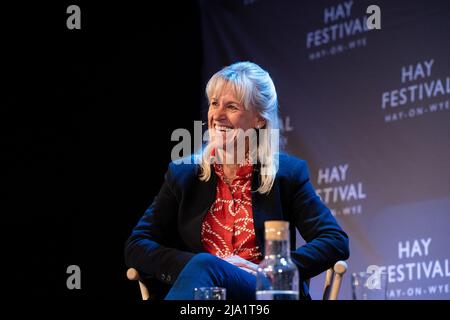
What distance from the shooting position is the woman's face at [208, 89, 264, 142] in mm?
2633

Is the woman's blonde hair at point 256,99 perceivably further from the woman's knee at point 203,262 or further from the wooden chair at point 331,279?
the woman's knee at point 203,262

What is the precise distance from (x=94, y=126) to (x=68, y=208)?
0.50 m

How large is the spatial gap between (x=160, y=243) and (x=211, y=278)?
63 centimetres

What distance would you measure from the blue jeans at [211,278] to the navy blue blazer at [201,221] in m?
0.28

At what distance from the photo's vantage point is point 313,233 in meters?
2.52

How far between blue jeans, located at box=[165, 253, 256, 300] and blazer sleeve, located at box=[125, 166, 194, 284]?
259mm

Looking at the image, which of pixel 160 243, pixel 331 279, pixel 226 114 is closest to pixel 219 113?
pixel 226 114

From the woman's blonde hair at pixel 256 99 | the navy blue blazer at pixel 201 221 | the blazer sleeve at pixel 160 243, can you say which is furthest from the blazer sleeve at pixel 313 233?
the blazer sleeve at pixel 160 243

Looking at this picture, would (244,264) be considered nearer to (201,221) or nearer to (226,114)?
(201,221)

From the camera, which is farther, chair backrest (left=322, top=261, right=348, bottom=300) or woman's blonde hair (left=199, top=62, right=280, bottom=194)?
woman's blonde hair (left=199, top=62, right=280, bottom=194)

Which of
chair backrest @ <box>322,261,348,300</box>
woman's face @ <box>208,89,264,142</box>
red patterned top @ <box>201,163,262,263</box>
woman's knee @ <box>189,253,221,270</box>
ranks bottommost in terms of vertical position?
chair backrest @ <box>322,261,348,300</box>

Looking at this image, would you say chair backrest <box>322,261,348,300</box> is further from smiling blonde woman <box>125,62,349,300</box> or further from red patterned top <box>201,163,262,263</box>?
red patterned top <box>201,163,262,263</box>

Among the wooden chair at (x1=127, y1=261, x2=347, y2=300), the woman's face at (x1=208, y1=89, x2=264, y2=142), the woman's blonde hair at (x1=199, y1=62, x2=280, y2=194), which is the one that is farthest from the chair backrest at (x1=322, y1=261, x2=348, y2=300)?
the woman's face at (x1=208, y1=89, x2=264, y2=142)
